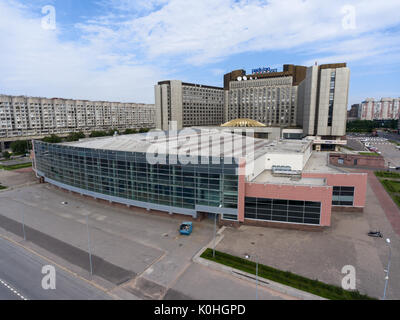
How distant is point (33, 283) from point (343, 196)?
43445 mm

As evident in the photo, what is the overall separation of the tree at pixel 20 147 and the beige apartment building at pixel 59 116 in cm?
1925

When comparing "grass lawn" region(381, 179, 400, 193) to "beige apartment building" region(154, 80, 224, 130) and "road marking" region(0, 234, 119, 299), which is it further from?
"beige apartment building" region(154, 80, 224, 130)

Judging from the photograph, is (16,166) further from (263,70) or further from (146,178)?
(263,70)

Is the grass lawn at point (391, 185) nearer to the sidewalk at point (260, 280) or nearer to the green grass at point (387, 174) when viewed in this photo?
the green grass at point (387, 174)

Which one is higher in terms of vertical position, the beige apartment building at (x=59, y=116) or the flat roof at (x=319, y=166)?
the beige apartment building at (x=59, y=116)

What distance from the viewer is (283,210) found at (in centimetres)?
3391

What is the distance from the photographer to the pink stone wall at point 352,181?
3903 centimetres

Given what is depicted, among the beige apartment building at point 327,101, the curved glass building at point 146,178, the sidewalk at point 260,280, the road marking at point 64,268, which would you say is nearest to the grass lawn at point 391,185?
the beige apartment building at point 327,101

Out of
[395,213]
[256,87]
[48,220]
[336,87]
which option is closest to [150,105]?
[256,87]

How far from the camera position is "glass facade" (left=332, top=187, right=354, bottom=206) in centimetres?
3993

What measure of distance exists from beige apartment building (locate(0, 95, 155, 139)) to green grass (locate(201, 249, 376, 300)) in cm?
12312

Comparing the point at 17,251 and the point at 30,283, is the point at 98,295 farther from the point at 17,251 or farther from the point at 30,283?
the point at 17,251

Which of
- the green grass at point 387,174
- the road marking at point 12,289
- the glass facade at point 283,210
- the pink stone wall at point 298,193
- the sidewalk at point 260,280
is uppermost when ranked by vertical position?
the pink stone wall at point 298,193

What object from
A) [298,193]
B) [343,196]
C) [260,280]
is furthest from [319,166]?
[260,280]
